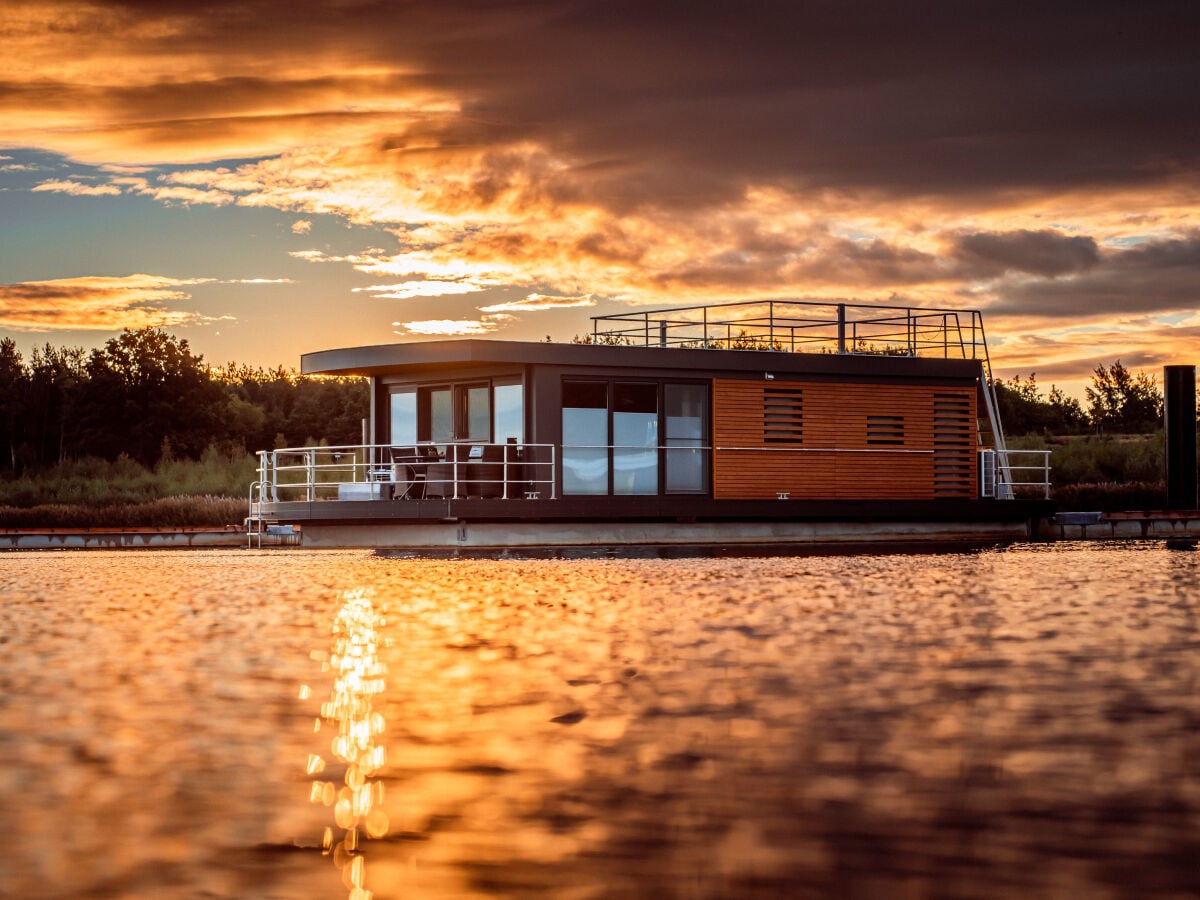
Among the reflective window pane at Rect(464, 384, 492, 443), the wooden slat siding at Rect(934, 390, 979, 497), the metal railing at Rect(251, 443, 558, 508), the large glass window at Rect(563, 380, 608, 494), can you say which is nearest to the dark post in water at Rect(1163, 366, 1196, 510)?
the wooden slat siding at Rect(934, 390, 979, 497)

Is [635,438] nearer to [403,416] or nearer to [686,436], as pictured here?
[686,436]

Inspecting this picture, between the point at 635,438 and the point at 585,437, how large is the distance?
3.19 feet

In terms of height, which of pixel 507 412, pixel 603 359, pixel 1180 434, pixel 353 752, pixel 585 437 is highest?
pixel 603 359

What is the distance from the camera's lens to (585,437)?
23.7 m

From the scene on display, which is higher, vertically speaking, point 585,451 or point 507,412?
point 507,412

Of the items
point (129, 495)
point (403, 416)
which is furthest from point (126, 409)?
point (403, 416)

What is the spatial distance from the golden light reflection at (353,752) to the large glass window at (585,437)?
15118mm

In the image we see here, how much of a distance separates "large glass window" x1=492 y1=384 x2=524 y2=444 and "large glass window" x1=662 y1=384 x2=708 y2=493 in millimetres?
2563

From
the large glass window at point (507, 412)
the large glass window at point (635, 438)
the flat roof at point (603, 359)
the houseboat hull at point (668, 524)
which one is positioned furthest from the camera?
the large glass window at point (635, 438)

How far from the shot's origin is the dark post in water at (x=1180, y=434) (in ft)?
101

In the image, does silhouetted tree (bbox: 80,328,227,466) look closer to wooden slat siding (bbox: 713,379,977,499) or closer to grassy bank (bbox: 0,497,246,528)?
grassy bank (bbox: 0,497,246,528)

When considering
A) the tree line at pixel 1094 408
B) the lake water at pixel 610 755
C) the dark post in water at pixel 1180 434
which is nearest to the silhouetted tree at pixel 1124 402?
the tree line at pixel 1094 408

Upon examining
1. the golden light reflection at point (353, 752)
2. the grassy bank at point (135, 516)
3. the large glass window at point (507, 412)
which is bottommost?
the golden light reflection at point (353, 752)

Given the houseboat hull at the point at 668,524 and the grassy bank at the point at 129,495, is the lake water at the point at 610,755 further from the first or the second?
the grassy bank at the point at 129,495
